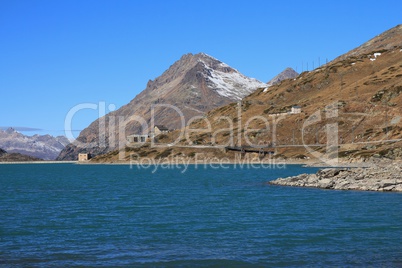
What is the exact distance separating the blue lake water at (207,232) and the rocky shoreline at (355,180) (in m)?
6.11

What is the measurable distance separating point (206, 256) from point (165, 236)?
8.25 m

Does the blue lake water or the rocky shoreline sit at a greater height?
the rocky shoreline

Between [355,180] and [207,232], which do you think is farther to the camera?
[355,180]

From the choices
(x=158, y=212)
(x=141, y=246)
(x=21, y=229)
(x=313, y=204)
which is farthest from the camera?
(x=313, y=204)

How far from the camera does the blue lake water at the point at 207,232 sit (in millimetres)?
33688

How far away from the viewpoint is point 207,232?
4397 cm

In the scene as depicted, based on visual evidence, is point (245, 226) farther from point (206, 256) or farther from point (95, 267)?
point (95, 267)

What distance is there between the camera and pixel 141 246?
37.9 m

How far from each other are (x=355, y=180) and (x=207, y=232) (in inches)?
1870

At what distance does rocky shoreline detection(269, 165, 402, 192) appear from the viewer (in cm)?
7806

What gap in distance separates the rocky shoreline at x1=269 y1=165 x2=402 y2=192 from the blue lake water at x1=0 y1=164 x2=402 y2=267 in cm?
611

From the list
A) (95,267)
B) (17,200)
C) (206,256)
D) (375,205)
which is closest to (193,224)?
(206,256)

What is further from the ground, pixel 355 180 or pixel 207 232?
pixel 355 180

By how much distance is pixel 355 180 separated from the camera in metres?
85.2
